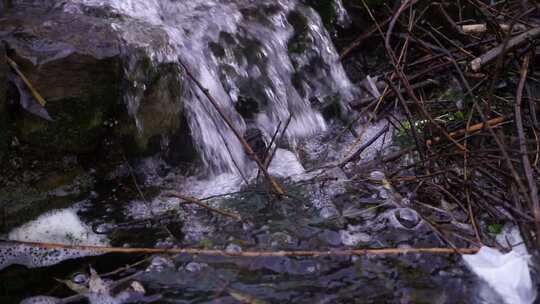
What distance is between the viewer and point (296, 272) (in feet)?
7.52

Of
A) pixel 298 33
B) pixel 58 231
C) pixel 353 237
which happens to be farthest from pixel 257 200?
pixel 298 33

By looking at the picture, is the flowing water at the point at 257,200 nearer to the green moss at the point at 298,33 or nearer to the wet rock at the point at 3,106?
the green moss at the point at 298,33

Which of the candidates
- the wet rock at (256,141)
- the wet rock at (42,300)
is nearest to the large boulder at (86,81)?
the wet rock at (256,141)

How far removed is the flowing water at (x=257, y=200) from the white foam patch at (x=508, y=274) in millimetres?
71

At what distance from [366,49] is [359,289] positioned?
2.63m

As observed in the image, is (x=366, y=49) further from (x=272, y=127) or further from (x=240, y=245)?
(x=240, y=245)

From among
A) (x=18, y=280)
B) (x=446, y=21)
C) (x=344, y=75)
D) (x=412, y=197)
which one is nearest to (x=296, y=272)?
(x=412, y=197)

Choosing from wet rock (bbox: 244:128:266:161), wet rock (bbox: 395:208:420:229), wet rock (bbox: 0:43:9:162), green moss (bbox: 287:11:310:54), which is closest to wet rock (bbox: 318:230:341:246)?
wet rock (bbox: 395:208:420:229)

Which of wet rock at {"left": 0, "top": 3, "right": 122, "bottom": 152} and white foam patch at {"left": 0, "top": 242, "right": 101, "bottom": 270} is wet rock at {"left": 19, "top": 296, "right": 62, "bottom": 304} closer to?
white foam patch at {"left": 0, "top": 242, "right": 101, "bottom": 270}

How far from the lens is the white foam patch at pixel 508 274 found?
82.7 inches

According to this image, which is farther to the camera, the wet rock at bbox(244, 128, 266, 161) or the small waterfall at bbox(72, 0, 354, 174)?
the wet rock at bbox(244, 128, 266, 161)

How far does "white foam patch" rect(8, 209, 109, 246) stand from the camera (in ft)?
8.30

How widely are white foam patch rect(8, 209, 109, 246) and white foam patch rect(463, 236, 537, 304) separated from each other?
160 centimetres

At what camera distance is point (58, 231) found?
8.52ft
